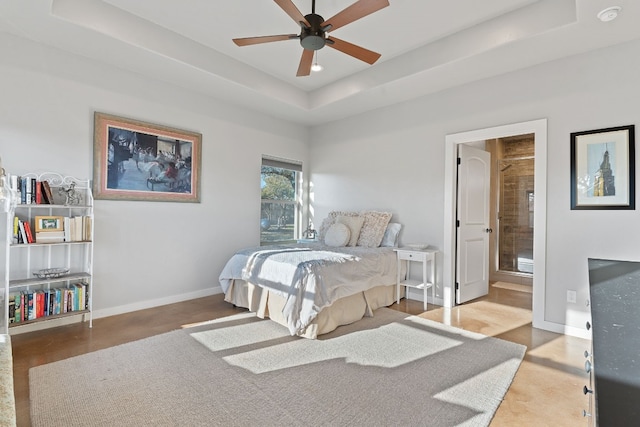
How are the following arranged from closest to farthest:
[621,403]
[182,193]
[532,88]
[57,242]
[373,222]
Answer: [621,403], [57,242], [532,88], [182,193], [373,222]

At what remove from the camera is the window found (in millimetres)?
5148

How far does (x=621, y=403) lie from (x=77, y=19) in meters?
3.86

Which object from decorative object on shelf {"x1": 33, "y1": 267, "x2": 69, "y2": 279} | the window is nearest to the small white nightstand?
the window

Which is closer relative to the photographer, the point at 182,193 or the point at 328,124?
the point at 182,193

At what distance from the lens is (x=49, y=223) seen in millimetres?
2973

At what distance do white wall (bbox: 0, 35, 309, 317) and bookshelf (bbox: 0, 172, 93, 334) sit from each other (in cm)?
15

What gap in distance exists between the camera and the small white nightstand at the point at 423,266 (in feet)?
12.6

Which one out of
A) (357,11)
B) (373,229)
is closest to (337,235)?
(373,229)

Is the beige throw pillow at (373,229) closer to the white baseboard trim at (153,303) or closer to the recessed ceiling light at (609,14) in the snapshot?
the white baseboard trim at (153,303)

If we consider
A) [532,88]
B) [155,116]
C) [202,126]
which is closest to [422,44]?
[532,88]

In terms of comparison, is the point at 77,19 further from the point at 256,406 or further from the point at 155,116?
the point at 256,406

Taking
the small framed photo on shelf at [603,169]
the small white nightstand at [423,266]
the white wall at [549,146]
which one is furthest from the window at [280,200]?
the small framed photo on shelf at [603,169]

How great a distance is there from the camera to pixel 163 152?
155 inches

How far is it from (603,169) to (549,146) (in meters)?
0.49
